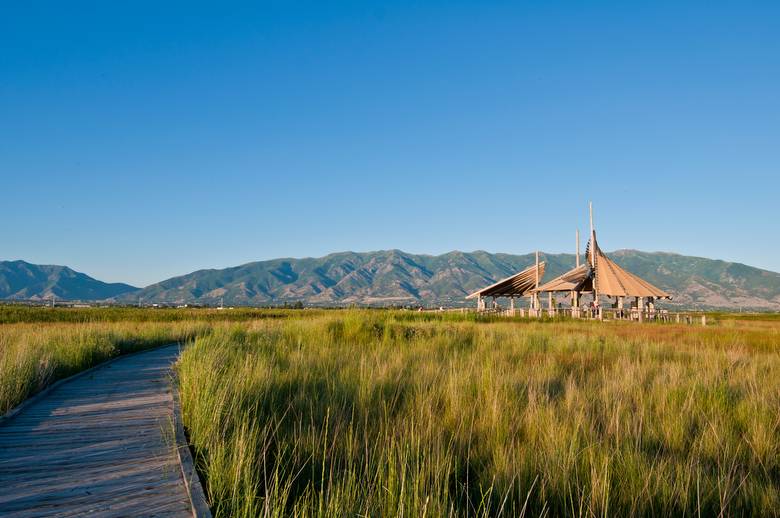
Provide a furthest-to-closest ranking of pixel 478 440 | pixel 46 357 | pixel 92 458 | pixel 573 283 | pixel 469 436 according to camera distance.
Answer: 1. pixel 573 283
2. pixel 46 357
3. pixel 478 440
4. pixel 469 436
5. pixel 92 458

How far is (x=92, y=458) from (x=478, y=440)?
3047mm

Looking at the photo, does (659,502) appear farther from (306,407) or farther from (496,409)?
(306,407)

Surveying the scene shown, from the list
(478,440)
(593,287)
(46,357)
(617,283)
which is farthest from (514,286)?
(478,440)

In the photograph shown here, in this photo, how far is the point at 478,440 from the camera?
4645 millimetres

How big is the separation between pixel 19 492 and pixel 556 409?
4.60m

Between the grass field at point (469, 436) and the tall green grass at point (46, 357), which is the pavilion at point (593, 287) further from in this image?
the tall green grass at point (46, 357)

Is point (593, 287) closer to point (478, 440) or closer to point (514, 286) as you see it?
point (514, 286)

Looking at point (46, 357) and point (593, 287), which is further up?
point (593, 287)

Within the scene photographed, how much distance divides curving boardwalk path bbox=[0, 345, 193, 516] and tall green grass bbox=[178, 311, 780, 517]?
30cm

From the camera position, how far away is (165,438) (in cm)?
421

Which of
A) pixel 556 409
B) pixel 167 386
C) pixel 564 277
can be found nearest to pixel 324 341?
pixel 167 386

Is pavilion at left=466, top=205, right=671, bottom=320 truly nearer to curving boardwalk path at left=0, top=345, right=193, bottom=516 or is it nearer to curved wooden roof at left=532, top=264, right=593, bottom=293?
curved wooden roof at left=532, top=264, right=593, bottom=293

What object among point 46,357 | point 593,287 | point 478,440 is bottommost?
point 478,440

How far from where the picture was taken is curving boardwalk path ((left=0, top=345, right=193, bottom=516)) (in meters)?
3.06
